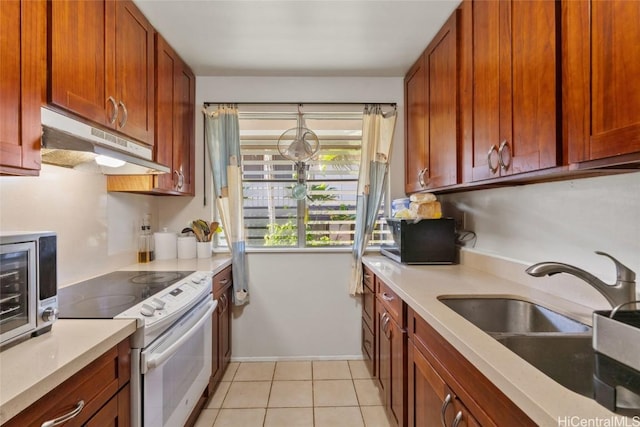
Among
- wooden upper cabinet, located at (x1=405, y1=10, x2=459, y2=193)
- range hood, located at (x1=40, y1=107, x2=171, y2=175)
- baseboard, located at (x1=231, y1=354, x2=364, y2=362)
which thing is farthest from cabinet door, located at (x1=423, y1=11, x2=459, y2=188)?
range hood, located at (x1=40, y1=107, x2=171, y2=175)

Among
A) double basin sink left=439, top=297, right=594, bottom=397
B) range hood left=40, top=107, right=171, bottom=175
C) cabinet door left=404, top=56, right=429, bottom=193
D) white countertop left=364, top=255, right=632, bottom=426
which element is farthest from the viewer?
cabinet door left=404, top=56, right=429, bottom=193

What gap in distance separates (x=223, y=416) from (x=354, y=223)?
5.63 ft

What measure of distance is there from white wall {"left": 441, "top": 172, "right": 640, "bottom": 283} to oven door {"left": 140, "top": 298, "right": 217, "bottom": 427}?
1.74 meters

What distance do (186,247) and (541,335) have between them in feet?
7.60

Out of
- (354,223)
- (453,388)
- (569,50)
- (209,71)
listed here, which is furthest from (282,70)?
(453,388)

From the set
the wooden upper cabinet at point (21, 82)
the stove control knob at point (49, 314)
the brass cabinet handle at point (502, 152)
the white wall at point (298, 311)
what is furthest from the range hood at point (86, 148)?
the brass cabinet handle at point (502, 152)

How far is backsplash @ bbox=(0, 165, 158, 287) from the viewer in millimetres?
1393

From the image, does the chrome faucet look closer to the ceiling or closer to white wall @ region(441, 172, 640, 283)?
white wall @ region(441, 172, 640, 283)

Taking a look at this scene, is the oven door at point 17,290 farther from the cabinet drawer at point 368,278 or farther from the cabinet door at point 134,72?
the cabinet drawer at point 368,278

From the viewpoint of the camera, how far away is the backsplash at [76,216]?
139 centimetres

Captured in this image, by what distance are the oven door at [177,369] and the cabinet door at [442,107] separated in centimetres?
162

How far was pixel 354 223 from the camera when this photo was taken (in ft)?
9.14

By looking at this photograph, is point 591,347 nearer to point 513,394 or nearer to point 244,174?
point 513,394

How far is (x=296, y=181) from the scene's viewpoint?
9.16 ft
